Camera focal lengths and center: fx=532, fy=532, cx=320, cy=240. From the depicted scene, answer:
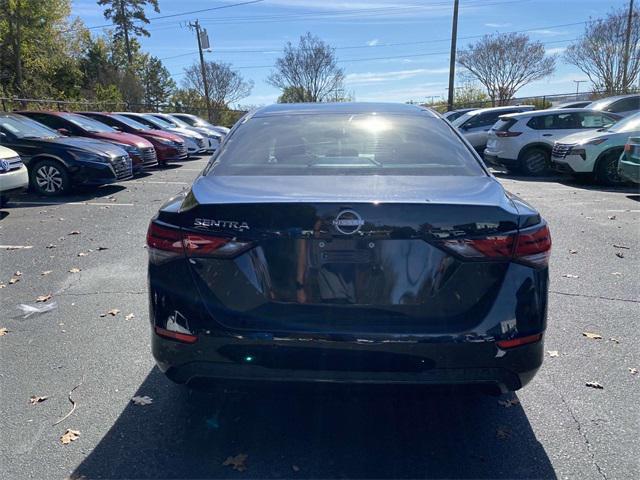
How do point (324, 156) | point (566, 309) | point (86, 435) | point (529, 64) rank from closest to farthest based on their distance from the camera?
point (86, 435), point (324, 156), point (566, 309), point (529, 64)

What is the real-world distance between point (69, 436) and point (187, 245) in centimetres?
132

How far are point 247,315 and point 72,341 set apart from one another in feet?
7.33

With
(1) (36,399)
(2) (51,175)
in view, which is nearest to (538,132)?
(2) (51,175)

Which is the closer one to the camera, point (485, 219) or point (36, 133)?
point (485, 219)

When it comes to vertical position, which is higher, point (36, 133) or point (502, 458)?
point (36, 133)

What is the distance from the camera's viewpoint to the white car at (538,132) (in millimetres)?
13789

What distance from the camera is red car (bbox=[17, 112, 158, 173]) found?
12.2 metres

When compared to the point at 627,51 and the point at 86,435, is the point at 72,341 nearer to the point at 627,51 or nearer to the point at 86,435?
the point at 86,435

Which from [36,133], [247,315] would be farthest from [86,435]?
[36,133]

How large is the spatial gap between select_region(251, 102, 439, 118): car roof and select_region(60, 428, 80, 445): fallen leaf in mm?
2302

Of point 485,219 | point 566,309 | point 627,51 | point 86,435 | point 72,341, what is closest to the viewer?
point 485,219

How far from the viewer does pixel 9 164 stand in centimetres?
826

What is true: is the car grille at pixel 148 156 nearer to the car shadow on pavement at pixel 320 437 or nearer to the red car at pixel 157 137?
the red car at pixel 157 137

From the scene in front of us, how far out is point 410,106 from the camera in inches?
158
